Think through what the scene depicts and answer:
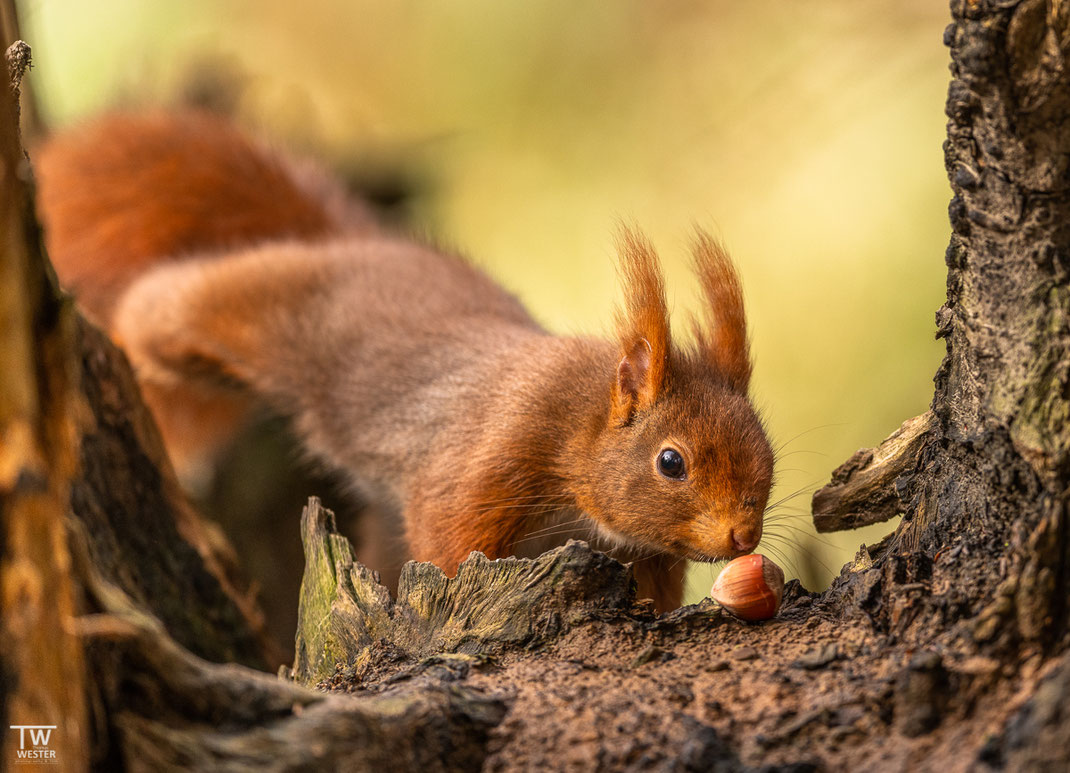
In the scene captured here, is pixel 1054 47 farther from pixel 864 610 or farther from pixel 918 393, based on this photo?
pixel 918 393

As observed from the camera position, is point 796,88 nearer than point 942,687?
No

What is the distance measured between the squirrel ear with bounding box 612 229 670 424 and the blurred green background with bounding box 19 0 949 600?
681 millimetres

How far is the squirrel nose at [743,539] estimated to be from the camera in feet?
5.90

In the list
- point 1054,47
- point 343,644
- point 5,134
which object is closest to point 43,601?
point 5,134

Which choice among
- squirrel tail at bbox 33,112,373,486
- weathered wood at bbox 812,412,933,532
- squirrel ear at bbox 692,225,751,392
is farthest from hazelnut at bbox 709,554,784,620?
squirrel tail at bbox 33,112,373,486

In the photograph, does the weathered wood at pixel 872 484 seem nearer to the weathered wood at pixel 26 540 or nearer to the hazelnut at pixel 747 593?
the hazelnut at pixel 747 593

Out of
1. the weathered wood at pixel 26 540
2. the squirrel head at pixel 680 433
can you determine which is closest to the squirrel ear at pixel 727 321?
the squirrel head at pixel 680 433

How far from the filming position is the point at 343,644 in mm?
1553

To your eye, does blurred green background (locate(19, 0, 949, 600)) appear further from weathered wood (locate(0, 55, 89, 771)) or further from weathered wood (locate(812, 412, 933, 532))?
weathered wood (locate(0, 55, 89, 771))

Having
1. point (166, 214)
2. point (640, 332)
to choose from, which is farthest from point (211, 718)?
point (166, 214)

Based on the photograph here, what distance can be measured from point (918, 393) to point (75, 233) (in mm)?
Answer: 2355

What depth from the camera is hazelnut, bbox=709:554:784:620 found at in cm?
141

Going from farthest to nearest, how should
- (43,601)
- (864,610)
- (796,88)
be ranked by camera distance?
(796,88) < (864,610) < (43,601)

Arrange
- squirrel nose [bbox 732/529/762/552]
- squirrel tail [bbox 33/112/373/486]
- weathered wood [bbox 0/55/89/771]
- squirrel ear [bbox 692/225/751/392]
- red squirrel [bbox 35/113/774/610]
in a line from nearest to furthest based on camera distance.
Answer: weathered wood [bbox 0/55/89/771] → squirrel nose [bbox 732/529/762/552] → red squirrel [bbox 35/113/774/610] → squirrel ear [bbox 692/225/751/392] → squirrel tail [bbox 33/112/373/486]
